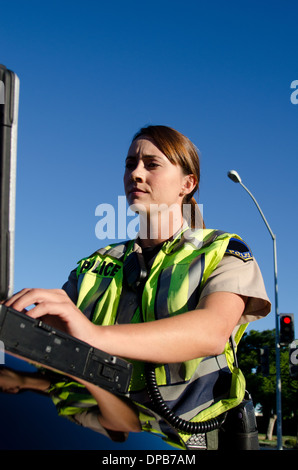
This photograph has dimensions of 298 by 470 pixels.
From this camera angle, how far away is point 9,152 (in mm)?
985

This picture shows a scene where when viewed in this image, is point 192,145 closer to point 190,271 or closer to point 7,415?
point 190,271

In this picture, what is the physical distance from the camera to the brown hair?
8.14 ft

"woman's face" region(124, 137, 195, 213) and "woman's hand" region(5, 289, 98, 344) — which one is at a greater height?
"woman's face" region(124, 137, 195, 213)

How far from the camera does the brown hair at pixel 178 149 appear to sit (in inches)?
97.7

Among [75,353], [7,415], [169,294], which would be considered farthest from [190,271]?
[7,415]

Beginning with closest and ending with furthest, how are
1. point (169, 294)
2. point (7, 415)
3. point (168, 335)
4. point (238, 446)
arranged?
point (7, 415)
point (168, 335)
point (238, 446)
point (169, 294)

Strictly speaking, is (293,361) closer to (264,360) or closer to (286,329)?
(286,329)

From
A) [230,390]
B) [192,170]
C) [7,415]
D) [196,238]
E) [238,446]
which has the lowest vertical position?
[238,446]

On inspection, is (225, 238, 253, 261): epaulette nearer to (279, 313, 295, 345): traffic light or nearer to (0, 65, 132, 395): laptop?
(0, 65, 132, 395): laptop

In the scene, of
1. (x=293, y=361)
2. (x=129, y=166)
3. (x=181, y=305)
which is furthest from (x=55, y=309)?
(x=293, y=361)

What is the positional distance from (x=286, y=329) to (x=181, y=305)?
12376 mm

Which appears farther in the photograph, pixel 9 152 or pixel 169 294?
pixel 169 294

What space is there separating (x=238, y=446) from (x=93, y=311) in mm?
809

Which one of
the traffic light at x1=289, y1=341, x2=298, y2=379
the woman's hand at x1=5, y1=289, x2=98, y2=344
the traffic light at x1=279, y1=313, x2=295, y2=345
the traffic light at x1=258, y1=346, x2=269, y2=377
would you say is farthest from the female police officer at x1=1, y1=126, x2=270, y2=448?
the traffic light at x1=258, y1=346, x2=269, y2=377
